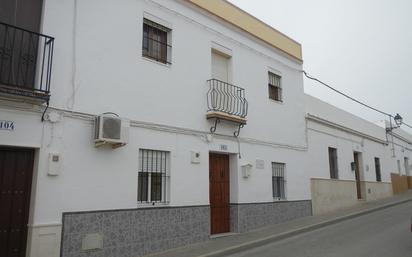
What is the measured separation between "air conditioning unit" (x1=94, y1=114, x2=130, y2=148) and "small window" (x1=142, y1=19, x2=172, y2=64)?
220cm

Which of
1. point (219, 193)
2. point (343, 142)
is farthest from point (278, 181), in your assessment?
point (343, 142)

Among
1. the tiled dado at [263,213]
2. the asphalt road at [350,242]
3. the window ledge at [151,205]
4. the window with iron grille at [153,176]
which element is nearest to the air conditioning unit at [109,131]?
the window with iron grille at [153,176]

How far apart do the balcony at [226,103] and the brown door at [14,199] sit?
4723 millimetres

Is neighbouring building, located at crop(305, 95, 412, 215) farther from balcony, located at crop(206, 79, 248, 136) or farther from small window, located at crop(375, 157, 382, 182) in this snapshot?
balcony, located at crop(206, 79, 248, 136)

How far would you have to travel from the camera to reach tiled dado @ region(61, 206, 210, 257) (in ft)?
21.6

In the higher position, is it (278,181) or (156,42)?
(156,42)

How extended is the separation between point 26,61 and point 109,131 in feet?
6.23

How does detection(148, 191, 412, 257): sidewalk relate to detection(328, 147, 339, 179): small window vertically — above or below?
below

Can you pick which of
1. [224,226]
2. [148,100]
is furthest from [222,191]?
[148,100]

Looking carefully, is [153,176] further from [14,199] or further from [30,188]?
[14,199]

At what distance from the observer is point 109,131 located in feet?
22.8

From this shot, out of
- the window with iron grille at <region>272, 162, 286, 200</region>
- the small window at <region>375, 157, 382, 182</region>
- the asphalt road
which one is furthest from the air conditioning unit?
the small window at <region>375, 157, 382, 182</region>

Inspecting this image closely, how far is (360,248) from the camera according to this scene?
→ 7848 millimetres

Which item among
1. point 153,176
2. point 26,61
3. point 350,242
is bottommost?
point 350,242
